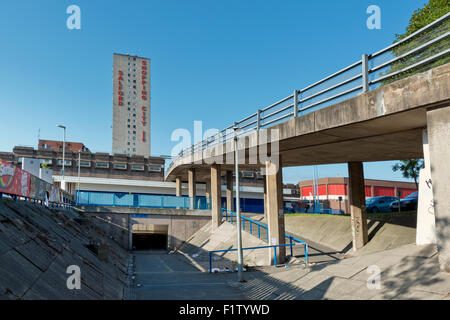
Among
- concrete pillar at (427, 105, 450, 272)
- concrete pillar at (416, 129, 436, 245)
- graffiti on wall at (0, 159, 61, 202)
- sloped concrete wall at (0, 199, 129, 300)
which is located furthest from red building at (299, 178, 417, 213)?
sloped concrete wall at (0, 199, 129, 300)

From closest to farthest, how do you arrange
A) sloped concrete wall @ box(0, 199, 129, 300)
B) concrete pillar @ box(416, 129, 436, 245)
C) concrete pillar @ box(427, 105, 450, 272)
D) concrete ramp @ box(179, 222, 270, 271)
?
sloped concrete wall @ box(0, 199, 129, 300) < concrete pillar @ box(427, 105, 450, 272) < concrete pillar @ box(416, 129, 436, 245) < concrete ramp @ box(179, 222, 270, 271)

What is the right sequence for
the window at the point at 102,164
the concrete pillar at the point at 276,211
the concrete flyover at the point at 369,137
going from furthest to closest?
the window at the point at 102,164
the concrete pillar at the point at 276,211
the concrete flyover at the point at 369,137

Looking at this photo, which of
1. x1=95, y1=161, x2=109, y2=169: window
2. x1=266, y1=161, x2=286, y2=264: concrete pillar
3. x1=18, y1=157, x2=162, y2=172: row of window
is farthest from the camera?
x1=95, y1=161, x2=109, y2=169: window

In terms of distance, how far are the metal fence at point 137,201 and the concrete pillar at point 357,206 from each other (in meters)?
14.4

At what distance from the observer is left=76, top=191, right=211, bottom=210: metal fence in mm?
29078

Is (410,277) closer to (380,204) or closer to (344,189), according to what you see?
(380,204)

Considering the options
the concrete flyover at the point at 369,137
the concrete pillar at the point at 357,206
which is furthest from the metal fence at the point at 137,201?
the concrete pillar at the point at 357,206

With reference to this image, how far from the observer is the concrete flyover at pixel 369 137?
28.4 feet

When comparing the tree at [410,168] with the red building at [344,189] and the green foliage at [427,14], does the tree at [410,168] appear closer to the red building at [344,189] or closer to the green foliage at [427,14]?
the green foliage at [427,14]

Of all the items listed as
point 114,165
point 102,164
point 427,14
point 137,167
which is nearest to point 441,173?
point 427,14

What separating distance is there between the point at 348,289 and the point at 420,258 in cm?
221

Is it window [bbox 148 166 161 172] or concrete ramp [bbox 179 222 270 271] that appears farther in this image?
window [bbox 148 166 161 172]

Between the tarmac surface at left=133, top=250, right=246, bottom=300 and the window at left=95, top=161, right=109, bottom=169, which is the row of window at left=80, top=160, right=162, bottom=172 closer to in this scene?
the window at left=95, top=161, right=109, bottom=169
